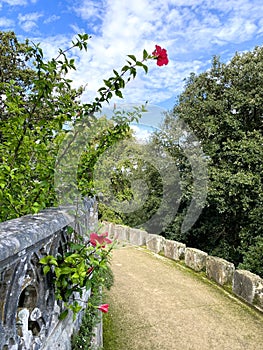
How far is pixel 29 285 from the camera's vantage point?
1125mm

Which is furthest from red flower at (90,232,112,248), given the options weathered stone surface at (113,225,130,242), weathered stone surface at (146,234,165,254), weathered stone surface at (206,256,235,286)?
weathered stone surface at (113,225,130,242)

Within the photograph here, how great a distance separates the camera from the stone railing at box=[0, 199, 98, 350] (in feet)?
2.99

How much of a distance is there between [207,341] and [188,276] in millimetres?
2333

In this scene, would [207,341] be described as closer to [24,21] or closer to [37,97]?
[37,97]

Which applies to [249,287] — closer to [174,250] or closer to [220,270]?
A: [220,270]

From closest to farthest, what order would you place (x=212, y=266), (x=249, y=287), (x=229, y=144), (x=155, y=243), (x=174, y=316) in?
(x=174, y=316)
(x=249, y=287)
(x=212, y=266)
(x=155, y=243)
(x=229, y=144)

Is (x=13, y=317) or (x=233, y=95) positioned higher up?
(x=233, y=95)

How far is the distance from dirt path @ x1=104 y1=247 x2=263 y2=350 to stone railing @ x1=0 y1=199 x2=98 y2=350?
6.59 feet

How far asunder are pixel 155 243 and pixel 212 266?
6.86 ft

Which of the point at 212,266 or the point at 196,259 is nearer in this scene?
the point at 212,266

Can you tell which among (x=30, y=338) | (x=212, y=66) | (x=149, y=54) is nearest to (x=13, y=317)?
(x=30, y=338)

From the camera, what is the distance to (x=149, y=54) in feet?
5.32

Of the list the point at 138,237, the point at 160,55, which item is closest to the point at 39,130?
the point at 160,55

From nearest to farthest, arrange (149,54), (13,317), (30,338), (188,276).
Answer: (13,317)
(30,338)
(149,54)
(188,276)
